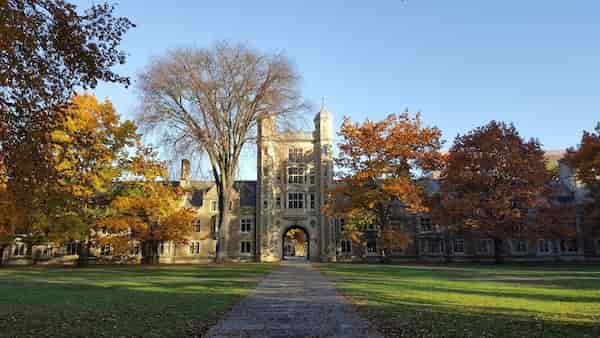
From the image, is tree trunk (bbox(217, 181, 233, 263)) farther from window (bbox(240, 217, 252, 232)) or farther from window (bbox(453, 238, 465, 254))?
window (bbox(453, 238, 465, 254))

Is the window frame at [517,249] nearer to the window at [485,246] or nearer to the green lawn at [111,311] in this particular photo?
the window at [485,246]

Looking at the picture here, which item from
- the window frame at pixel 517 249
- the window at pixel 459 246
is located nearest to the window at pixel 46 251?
the window at pixel 459 246

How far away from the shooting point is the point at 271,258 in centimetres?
5184

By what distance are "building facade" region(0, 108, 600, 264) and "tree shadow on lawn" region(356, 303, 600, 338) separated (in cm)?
3991

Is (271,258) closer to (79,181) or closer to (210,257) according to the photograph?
(210,257)

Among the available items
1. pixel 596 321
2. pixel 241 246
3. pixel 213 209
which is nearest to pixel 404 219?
pixel 241 246

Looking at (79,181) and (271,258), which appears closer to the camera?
(79,181)

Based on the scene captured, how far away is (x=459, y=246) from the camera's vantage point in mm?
52438

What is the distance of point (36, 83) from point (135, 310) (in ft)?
18.2

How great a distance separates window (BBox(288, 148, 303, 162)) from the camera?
182 feet

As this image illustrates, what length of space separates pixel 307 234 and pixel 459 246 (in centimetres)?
1739

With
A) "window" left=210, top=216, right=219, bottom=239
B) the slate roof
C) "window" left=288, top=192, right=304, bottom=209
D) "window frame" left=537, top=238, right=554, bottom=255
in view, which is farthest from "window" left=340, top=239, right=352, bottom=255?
"window frame" left=537, top=238, right=554, bottom=255

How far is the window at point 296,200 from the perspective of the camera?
5422 cm

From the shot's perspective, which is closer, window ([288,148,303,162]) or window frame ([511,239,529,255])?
window frame ([511,239,529,255])
